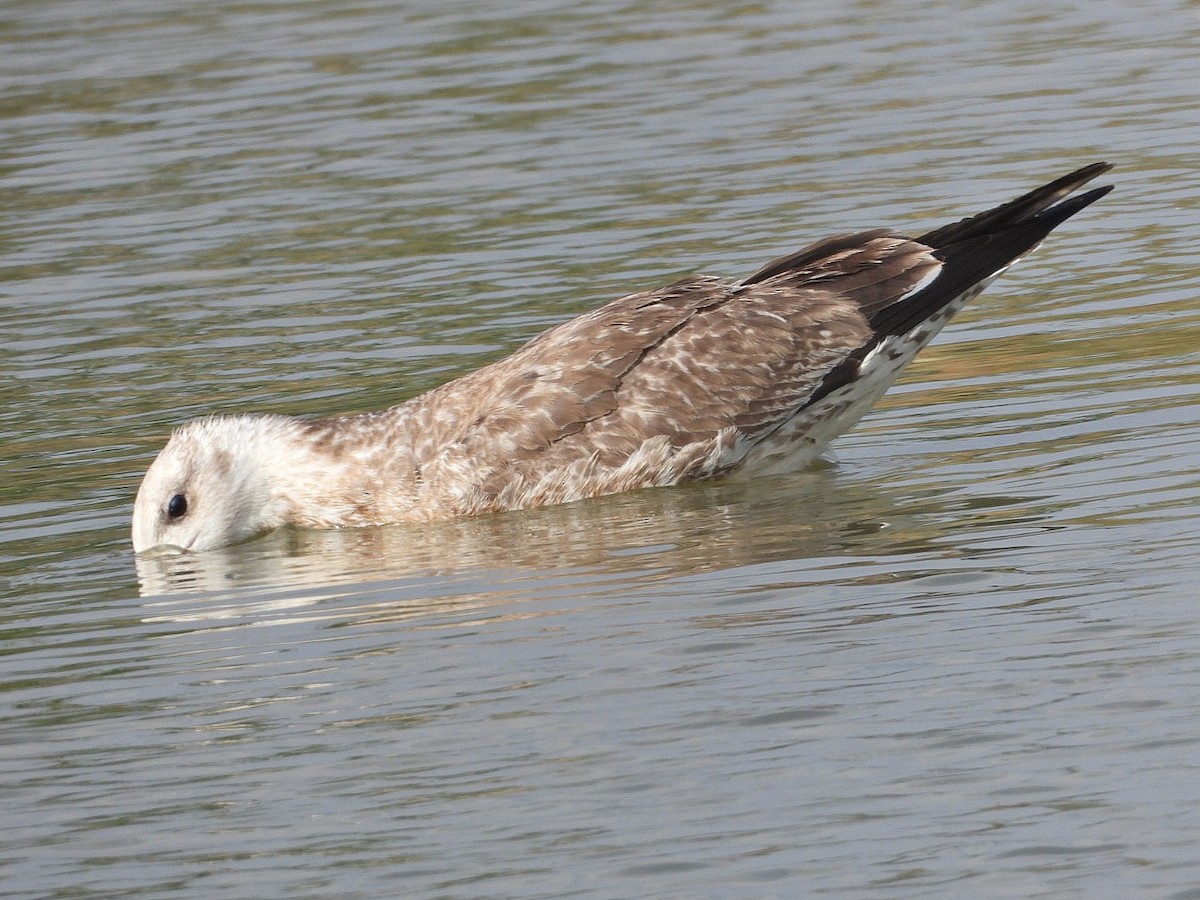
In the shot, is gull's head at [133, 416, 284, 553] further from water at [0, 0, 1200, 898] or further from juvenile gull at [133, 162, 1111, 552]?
water at [0, 0, 1200, 898]

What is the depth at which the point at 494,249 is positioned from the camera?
15812 mm

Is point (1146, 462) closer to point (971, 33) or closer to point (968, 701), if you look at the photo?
point (968, 701)

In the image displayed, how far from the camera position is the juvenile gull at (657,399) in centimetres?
1058

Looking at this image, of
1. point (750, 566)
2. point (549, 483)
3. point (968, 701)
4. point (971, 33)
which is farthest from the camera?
point (971, 33)

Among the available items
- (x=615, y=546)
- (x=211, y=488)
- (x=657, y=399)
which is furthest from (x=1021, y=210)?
(x=211, y=488)

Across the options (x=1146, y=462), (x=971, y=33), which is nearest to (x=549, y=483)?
(x=1146, y=462)

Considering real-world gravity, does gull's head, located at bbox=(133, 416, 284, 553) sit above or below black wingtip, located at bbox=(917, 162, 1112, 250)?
below

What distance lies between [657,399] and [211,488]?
2.22 metres

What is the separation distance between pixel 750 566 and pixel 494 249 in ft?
23.5

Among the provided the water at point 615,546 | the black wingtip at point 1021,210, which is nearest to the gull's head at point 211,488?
the water at point 615,546

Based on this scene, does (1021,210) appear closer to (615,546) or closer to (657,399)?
(657,399)

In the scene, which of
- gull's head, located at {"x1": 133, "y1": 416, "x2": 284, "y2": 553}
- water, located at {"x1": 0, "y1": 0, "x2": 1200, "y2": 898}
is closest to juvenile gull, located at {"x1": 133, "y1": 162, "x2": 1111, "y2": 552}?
gull's head, located at {"x1": 133, "y1": 416, "x2": 284, "y2": 553}

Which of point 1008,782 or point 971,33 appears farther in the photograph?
point 971,33

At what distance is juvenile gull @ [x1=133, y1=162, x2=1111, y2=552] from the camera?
34.7ft
